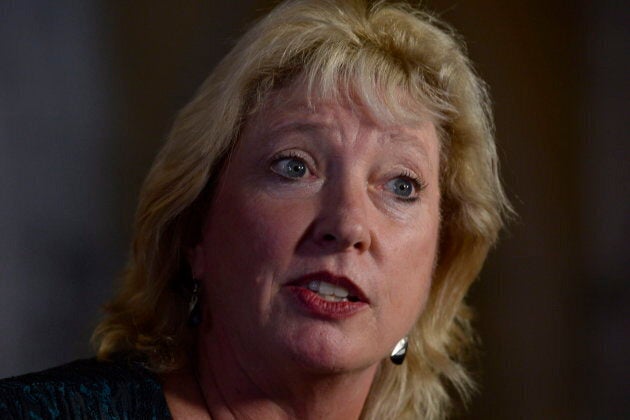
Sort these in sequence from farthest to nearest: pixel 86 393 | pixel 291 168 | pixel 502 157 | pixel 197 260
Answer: pixel 502 157
pixel 197 260
pixel 291 168
pixel 86 393

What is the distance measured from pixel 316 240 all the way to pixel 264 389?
0.96 feet

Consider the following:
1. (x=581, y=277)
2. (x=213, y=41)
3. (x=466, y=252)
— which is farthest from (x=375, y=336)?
(x=213, y=41)

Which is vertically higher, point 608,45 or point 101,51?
point 608,45

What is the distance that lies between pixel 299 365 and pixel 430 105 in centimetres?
54

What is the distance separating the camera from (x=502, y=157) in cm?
333

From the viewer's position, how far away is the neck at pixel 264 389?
1721 millimetres

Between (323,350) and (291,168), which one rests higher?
(291,168)

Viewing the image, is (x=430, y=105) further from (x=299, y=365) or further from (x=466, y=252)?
(x=299, y=365)

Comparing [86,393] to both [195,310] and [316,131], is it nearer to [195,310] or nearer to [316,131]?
[195,310]

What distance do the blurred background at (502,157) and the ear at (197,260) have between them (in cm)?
133

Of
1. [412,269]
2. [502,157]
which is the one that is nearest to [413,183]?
[412,269]

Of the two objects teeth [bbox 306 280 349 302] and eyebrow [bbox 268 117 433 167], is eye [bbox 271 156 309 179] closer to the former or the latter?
eyebrow [bbox 268 117 433 167]

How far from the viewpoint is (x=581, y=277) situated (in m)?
3.29

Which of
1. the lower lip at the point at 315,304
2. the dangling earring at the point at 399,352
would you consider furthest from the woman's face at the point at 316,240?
the dangling earring at the point at 399,352
